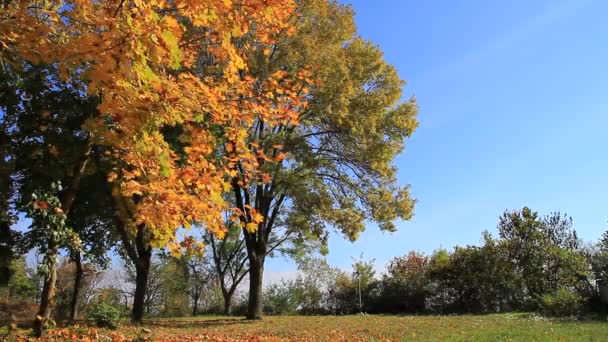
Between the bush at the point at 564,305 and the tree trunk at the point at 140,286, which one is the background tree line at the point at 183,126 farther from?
the bush at the point at 564,305

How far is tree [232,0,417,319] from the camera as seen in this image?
15625 mm

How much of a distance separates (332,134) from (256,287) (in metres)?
6.27

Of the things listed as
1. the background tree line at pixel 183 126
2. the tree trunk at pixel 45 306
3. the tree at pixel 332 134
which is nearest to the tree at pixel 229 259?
the background tree line at pixel 183 126

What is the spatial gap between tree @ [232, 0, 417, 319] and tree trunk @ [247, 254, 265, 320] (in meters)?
0.04

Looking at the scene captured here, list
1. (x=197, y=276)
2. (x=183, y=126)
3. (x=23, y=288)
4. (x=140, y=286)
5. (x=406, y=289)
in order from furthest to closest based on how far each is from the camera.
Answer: (x=197, y=276)
(x=23, y=288)
(x=406, y=289)
(x=140, y=286)
(x=183, y=126)

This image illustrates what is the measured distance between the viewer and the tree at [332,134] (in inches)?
615

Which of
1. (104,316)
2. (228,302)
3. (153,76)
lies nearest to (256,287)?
(104,316)

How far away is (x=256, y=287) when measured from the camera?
61.0 ft

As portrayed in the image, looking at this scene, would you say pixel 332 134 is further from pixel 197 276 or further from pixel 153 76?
pixel 197 276

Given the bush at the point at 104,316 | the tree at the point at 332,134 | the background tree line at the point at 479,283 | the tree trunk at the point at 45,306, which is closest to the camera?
the tree trunk at the point at 45,306

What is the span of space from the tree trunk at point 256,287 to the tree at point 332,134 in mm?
37

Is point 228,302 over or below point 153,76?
below

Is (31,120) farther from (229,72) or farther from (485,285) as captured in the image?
(485,285)

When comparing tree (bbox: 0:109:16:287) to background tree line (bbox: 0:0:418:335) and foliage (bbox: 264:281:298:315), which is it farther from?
foliage (bbox: 264:281:298:315)
